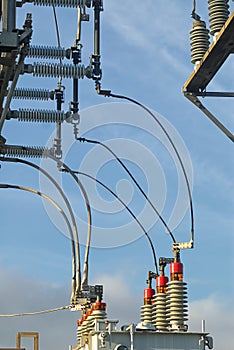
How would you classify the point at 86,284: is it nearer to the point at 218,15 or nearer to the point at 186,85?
the point at 186,85

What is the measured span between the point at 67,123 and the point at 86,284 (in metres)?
4.06

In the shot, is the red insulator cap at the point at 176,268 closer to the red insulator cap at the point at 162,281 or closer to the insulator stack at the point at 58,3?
the red insulator cap at the point at 162,281

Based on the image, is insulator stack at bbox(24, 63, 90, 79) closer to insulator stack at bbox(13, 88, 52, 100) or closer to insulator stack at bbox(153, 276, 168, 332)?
insulator stack at bbox(13, 88, 52, 100)

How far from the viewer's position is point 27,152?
2083 centimetres

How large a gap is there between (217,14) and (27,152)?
8070mm

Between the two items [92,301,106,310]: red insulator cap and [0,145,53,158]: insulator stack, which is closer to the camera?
[92,301,106,310]: red insulator cap

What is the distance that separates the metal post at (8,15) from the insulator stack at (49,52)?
4668 millimetres

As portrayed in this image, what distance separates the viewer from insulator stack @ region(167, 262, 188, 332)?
700 inches

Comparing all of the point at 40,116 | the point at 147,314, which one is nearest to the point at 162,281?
the point at 147,314

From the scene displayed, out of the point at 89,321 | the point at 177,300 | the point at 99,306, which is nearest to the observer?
the point at 177,300

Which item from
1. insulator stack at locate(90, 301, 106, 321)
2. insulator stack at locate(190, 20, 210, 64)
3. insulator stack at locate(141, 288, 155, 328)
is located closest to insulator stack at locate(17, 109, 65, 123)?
insulator stack at locate(90, 301, 106, 321)

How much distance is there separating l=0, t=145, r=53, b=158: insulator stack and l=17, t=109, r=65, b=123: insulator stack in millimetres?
1979

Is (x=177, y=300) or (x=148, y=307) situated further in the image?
(x=148, y=307)

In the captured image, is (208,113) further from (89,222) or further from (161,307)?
(89,222)
